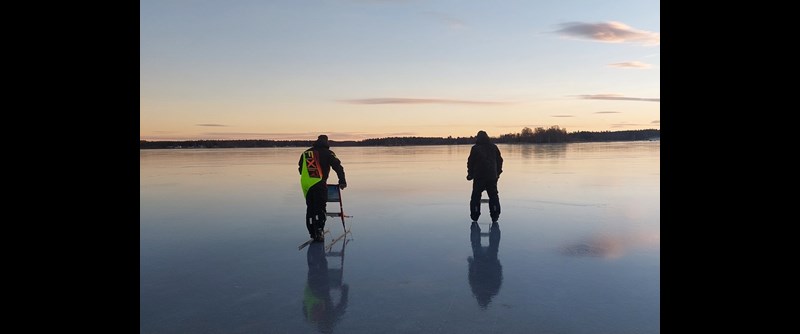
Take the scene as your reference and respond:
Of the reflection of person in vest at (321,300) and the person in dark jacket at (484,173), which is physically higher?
the person in dark jacket at (484,173)

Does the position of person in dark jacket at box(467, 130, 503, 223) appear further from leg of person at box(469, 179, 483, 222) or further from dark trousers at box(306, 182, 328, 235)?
dark trousers at box(306, 182, 328, 235)

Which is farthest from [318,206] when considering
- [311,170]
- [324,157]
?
[324,157]

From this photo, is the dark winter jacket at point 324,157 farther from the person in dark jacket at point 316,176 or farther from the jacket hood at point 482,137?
the jacket hood at point 482,137

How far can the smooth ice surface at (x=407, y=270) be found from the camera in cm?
388

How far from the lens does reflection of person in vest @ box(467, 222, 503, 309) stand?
453cm

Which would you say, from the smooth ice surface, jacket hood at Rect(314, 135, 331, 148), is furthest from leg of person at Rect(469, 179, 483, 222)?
jacket hood at Rect(314, 135, 331, 148)

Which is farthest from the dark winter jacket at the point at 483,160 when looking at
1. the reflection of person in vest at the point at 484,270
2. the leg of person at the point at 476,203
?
the reflection of person in vest at the point at 484,270

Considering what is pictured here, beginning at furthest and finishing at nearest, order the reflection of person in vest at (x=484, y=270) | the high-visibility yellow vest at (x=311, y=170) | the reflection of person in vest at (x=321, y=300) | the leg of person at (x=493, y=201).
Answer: the leg of person at (x=493, y=201), the high-visibility yellow vest at (x=311, y=170), the reflection of person in vest at (x=484, y=270), the reflection of person in vest at (x=321, y=300)

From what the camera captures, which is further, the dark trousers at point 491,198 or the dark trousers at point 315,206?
the dark trousers at point 491,198

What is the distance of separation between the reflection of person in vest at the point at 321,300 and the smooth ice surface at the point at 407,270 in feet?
0.04

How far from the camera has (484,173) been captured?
870cm
